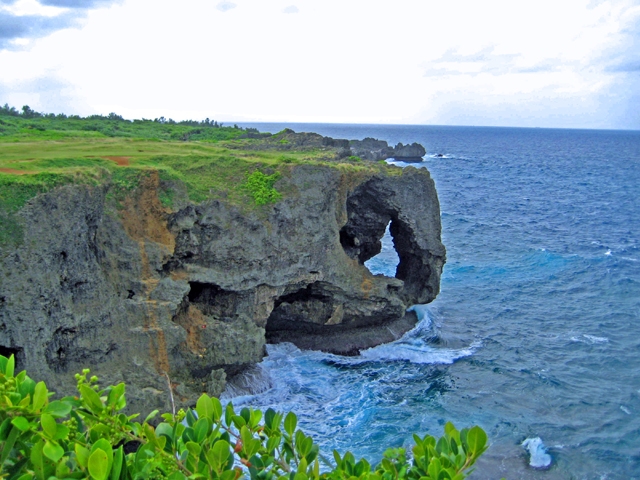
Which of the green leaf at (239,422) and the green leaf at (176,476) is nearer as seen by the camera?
the green leaf at (176,476)

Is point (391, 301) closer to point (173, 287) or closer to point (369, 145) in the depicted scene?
point (173, 287)

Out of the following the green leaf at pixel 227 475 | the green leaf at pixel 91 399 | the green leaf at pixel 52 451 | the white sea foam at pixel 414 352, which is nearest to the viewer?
the green leaf at pixel 52 451

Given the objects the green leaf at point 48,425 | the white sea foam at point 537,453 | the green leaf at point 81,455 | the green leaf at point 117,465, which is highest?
the green leaf at point 48,425

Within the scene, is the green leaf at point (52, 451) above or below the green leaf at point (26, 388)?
below

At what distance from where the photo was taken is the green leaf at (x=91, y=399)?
19.8ft

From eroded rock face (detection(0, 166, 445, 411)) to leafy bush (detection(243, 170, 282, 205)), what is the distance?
1.80 feet

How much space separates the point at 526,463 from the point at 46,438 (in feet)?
62.7

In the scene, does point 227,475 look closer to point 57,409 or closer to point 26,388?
point 57,409

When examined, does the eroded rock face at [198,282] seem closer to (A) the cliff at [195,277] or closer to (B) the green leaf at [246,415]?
(A) the cliff at [195,277]

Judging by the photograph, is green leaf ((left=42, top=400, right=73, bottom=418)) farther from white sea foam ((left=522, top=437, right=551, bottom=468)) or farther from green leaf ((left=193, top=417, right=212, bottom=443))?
white sea foam ((left=522, top=437, right=551, bottom=468))

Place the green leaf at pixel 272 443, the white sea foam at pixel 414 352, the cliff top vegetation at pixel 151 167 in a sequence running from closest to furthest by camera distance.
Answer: the green leaf at pixel 272 443, the cliff top vegetation at pixel 151 167, the white sea foam at pixel 414 352

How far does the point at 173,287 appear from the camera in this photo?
22.0 m

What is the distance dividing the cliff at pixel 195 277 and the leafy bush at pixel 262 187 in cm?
37

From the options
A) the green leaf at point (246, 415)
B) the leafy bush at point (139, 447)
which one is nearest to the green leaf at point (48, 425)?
the leafy bush at point (139, 447)
